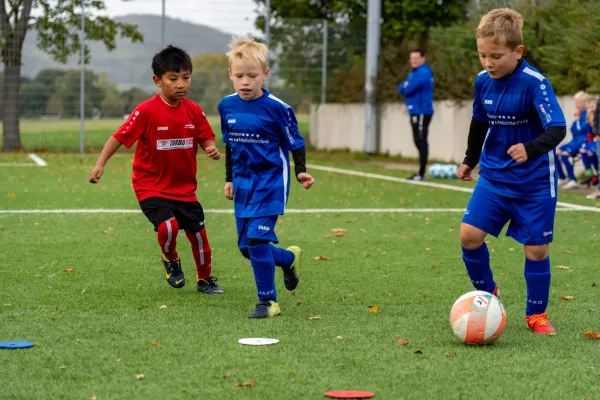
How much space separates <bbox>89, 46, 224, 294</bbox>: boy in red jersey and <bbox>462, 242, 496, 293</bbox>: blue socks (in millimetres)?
1787

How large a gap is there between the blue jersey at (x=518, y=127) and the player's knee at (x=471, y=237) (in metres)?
0.25

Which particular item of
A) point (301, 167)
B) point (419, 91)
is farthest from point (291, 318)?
point (419, 91)

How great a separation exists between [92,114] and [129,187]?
9053 mm

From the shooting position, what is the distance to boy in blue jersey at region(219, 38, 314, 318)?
5.96 metres

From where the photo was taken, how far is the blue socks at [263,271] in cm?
598

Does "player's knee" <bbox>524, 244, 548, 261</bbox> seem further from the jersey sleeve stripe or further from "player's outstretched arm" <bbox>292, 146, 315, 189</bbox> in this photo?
"player's outstretched arm" <bbox>292, 146, 315, 189</bbox>

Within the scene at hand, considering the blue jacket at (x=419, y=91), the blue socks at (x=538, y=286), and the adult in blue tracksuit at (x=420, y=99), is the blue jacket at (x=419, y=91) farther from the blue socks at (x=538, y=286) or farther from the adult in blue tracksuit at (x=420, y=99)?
the blue socks at (x=538, y=286)

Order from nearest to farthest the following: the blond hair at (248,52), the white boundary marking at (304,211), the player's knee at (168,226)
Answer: the blond hair at (248,52), the player's knee at (168,226), the white boundary marking at (304,211)

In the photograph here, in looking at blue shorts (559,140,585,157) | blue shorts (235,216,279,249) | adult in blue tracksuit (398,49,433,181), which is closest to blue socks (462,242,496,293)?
blue shorts (235,216,279,249)

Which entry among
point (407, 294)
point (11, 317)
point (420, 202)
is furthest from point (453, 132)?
point (11, 317)

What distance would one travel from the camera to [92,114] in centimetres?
2331

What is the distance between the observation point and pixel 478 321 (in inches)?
201

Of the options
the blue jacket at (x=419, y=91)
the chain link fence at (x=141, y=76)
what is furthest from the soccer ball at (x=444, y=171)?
the chain link fence at (x=141, y=76)

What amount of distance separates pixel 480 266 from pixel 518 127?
84 centimetres
